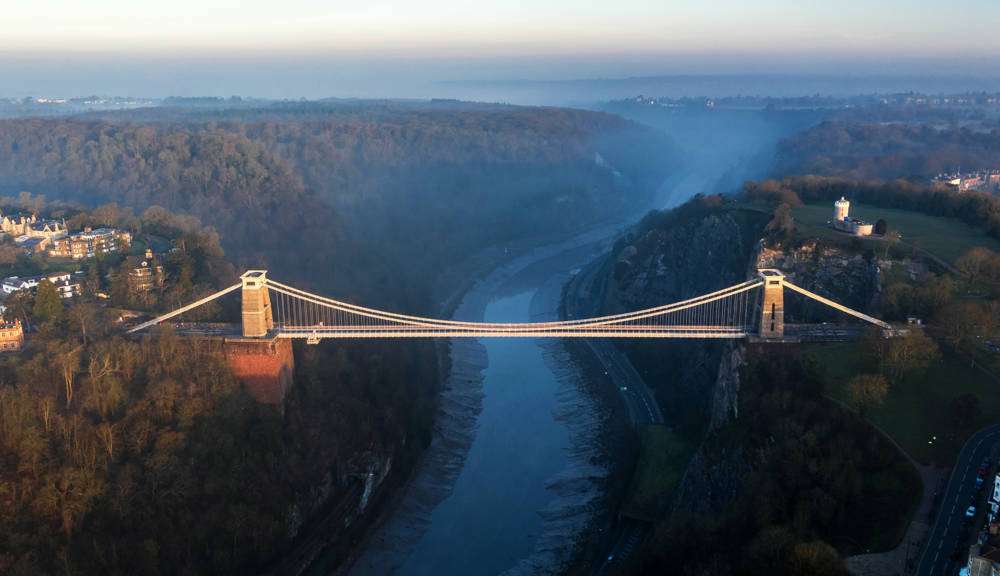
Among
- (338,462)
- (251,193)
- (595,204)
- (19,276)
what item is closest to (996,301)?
(338,462)

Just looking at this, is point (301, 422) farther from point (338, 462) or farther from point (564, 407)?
point (564, 407)

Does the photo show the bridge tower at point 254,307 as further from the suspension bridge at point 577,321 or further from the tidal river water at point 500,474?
the tidal river water at point 500,474

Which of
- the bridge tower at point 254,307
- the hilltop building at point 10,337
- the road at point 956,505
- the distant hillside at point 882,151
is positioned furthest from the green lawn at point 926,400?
the distant hillside at point 882,151

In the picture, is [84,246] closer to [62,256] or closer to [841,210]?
[62,256]

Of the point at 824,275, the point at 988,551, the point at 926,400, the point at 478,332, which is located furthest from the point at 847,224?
the point at 988,551

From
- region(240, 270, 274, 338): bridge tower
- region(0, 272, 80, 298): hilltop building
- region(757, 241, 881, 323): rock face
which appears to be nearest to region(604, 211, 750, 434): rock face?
region(757, 241, 881, 323): rock face

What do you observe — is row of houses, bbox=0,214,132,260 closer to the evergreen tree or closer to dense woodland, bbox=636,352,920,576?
the evergreen tree
